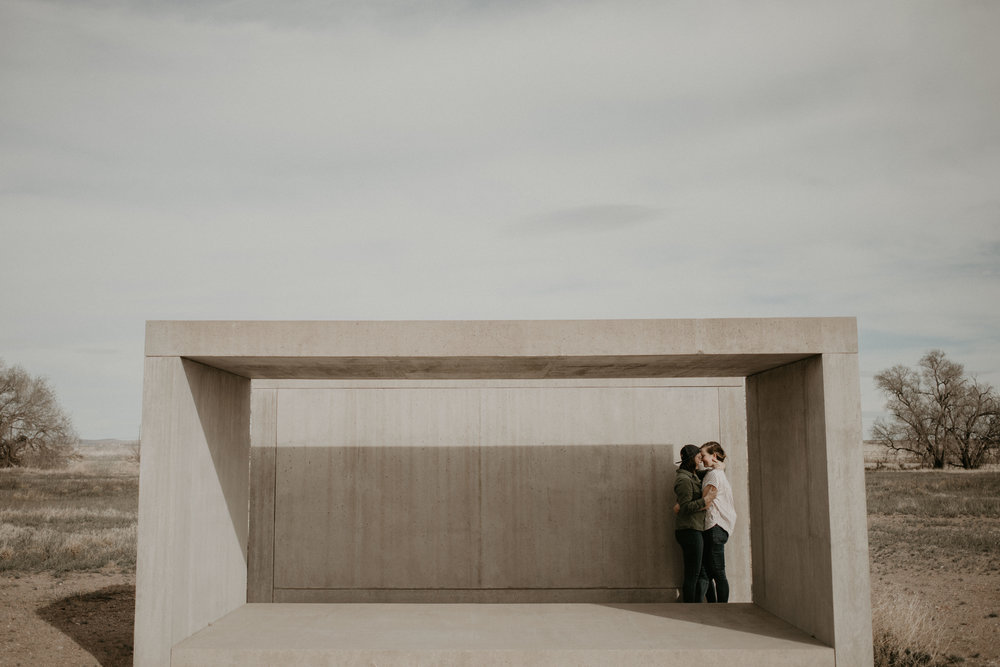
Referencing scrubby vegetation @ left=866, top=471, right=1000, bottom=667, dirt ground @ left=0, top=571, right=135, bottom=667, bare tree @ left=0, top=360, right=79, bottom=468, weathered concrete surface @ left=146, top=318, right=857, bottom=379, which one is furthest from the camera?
bare tree @ left=0, top=360, right=79, bottom=468

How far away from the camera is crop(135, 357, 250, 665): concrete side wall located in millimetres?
5480

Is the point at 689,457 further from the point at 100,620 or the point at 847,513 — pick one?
the point at 100,620

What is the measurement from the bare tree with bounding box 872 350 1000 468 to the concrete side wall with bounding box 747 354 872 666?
106 ft

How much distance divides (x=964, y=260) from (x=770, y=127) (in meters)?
21.0

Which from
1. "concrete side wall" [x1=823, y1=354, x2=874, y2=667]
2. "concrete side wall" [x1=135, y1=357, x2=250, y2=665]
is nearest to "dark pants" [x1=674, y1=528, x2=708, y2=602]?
"concrete side wall" [x1=823, y1=354, x2=874, y2=667]

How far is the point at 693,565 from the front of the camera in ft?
24.2

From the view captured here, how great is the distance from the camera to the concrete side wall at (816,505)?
Result: 5359mm

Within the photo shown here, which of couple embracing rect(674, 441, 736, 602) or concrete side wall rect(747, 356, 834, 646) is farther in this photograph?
couple embracing rect(674, 441, 736, 602)

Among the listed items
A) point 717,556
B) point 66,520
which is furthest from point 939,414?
point 66,520

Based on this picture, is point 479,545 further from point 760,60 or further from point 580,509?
point 760,60

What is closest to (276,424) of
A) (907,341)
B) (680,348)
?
(680,348)

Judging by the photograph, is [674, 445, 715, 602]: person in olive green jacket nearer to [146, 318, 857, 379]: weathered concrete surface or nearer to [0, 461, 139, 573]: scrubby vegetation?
[146, 318, 857, 379]: weathered concrete surface

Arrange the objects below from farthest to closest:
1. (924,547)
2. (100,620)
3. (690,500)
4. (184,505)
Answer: (924,547) → (100,620) → (690,500) → (184,505)

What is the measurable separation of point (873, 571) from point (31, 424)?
36551 mm
